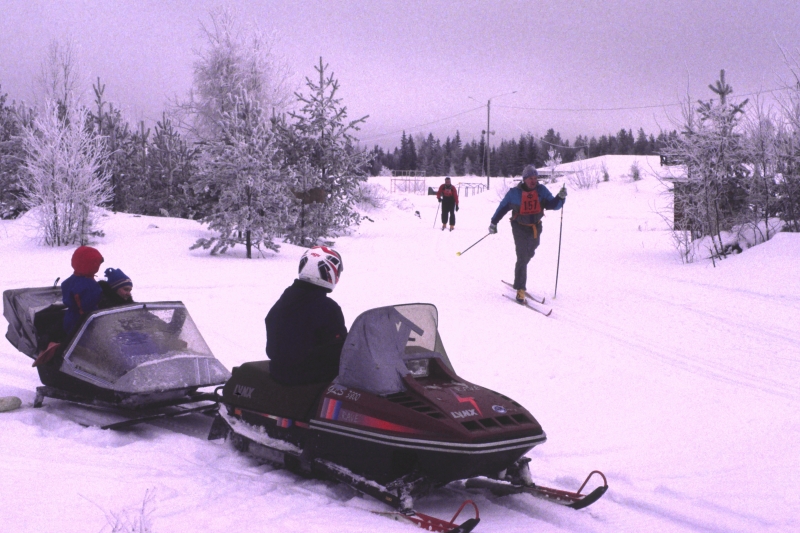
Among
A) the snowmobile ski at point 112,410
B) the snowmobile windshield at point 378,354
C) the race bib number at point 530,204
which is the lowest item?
the snowmobile ski at point 112,410

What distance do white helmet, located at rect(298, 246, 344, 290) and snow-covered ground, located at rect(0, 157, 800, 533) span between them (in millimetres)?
1361

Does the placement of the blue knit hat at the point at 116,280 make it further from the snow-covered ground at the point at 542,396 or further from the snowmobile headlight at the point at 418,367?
the snowmobile headlight at the point at 418,367

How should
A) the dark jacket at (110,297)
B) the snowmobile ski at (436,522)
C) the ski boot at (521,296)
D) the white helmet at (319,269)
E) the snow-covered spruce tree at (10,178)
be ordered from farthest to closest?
the snow-covered spruce tree at (10,178)
the ski boot at (521,296)
the dark jacket at (110,297)
the white helmet at (319,269)
the snowmobile ski at (436,522)

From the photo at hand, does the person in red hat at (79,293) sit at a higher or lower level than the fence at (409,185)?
lower

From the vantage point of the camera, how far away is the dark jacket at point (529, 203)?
1109 cm

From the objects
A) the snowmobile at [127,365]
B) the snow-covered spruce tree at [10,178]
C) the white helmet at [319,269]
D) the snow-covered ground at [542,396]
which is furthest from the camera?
the snow-covered spruce tree at [10,178]

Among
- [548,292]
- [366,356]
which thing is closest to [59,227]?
[548,292]

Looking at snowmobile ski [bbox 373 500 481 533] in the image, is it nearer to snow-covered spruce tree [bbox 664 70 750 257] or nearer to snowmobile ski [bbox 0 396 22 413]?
snowmobile ski [bbox 0 396 22 413]

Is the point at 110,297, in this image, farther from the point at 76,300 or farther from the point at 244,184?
the point at 244,184

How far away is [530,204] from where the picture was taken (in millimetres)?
11094

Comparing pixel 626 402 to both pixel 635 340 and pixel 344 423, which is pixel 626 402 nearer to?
pixel 635 340

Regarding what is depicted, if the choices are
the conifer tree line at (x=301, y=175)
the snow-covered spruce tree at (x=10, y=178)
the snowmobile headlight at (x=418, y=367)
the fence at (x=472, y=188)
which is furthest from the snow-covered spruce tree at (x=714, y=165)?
the fence at (x=472, y=188)

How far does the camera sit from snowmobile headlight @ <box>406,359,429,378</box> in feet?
15.0

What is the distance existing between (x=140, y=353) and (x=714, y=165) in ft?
46.0
